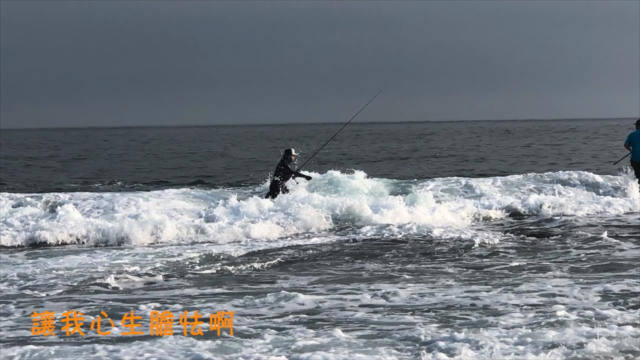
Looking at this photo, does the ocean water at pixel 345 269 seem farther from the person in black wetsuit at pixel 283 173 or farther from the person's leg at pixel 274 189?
the person in black wetsuit at pixel 283 173

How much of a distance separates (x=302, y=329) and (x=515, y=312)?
2.33 m

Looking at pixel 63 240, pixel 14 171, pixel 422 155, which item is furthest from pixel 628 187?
pixel 14 171

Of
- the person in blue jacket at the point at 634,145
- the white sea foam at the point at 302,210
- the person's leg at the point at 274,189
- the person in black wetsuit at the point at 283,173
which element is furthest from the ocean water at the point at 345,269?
the person in blue jacket at the point at 634,145

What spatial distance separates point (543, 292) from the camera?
830 cm

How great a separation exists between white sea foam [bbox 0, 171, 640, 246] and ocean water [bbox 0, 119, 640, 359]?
0.18ft

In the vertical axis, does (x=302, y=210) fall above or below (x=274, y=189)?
below

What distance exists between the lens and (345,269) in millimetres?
10180

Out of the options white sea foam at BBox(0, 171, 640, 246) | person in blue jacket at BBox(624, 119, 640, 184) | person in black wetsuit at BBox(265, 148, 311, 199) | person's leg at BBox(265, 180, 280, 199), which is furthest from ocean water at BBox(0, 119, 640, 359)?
person in blue jacket at BBox(624, 119, 640, 184)

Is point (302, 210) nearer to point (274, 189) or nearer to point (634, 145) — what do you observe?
point (274, 189)

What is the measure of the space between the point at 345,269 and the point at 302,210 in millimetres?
5178

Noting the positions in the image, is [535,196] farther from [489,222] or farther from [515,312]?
Result: [515,312]

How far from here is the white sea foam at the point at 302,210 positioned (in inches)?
545

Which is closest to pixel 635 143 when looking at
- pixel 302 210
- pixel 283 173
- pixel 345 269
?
pixel 302 210

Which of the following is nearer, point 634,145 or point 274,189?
point 634,145
